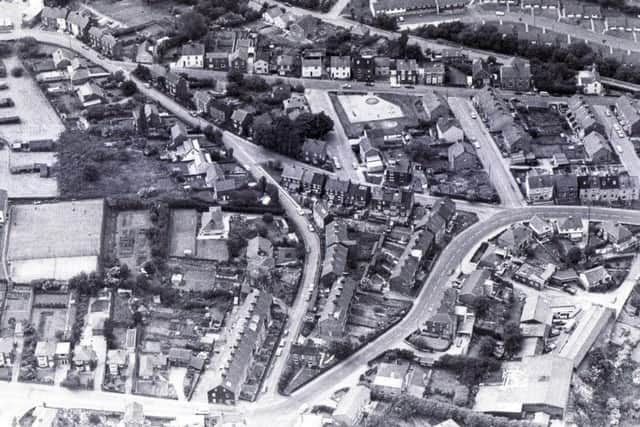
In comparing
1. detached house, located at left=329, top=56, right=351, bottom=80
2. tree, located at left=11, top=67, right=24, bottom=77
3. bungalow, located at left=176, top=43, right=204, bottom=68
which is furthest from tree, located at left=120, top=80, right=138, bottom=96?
detached house, located at left=329, top=56, right=351, bottom=80

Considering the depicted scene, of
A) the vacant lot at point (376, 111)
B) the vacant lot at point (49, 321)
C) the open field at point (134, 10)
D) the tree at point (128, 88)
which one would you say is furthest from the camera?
the open field at point (134, 10)

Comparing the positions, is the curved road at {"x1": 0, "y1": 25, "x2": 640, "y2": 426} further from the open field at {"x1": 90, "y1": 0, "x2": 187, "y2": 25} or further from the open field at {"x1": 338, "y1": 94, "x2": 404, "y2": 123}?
the open field at {"x1": 90, "y1": 0, "x2": 187, "y2": 25}

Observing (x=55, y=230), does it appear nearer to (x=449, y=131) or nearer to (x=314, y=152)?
(x=314, y=152)

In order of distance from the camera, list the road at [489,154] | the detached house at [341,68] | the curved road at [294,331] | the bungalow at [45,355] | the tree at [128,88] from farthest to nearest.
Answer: the detached house at [341,68] → the tree at [128,88] → the road at [489,154] → the bungalow at [45,355] → the curved road at [294,331]

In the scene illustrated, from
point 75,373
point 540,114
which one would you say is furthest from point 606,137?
point 75,373

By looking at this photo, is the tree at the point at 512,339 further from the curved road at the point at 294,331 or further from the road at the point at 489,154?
the road at the point at 489,154

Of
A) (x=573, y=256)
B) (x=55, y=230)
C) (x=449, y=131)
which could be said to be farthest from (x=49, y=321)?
(x=449, y=131)

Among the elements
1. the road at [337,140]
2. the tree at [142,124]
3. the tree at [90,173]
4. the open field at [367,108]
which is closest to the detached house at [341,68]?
the road at [337,140]

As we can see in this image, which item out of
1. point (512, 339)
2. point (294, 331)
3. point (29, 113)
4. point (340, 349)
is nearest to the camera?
point (340, 349)
